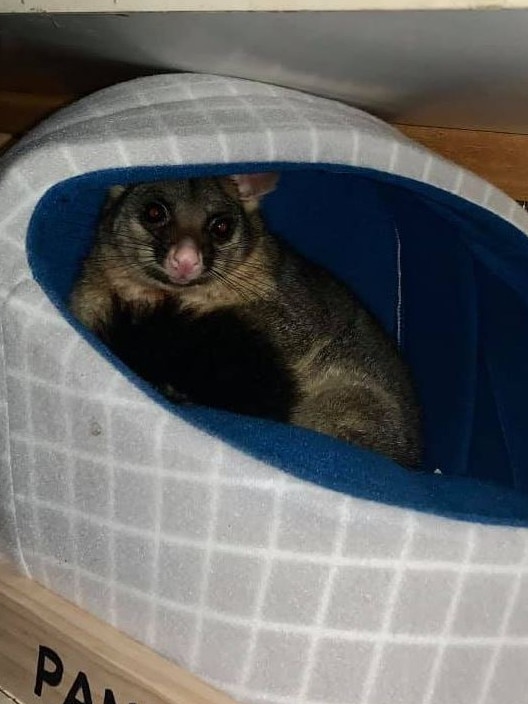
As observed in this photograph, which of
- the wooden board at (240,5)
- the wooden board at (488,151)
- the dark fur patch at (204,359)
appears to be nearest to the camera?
the wooden board at (240,5)

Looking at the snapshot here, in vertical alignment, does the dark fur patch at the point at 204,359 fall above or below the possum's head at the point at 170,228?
below

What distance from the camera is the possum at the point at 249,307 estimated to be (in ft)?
4.67

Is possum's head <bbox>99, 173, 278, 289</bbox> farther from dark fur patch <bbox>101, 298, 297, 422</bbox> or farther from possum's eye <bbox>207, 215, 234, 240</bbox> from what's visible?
dark fur patch <bbox>101, 298, 297, 422</bbox>

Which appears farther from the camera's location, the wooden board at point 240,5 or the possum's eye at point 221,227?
the possum's eye at point 221,227

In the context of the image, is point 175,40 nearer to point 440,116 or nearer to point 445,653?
point 440,116

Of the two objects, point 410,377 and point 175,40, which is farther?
point 410,377

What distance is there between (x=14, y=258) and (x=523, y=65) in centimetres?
77

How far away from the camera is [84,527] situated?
51.4 inches

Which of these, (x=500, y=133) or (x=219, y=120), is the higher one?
(x=500, y=133)

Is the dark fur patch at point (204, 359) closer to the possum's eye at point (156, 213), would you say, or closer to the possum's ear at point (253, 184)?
the possum's eye at point (156, 213)

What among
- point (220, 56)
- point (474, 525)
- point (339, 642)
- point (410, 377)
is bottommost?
point (339, 642)

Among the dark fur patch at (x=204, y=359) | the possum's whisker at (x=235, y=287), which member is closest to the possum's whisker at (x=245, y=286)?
Answer: the possum's whisker at (x=235, y=287)

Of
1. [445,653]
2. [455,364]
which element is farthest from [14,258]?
[455,364]

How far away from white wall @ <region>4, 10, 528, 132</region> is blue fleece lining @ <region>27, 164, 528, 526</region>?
16 cm
